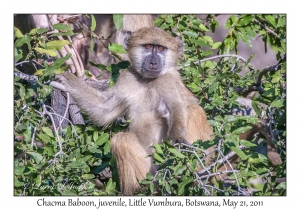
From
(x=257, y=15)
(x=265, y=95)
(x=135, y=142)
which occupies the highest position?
(x=257, y=15)

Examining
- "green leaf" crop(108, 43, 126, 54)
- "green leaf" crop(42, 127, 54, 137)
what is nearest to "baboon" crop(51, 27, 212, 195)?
"green leaf" crop(108, 43, 126, 54)

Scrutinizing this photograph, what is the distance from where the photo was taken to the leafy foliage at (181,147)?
21.5 feet

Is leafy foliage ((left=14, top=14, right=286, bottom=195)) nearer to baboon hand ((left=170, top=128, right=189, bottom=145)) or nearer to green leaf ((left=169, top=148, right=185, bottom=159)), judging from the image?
green leaf ((left=169, top=148, right=185, bottom=159))

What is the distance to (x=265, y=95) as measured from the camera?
7113 millimetres

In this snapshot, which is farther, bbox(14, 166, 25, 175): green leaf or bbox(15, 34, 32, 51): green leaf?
bbox(15, 34, 32, 51): green leaf

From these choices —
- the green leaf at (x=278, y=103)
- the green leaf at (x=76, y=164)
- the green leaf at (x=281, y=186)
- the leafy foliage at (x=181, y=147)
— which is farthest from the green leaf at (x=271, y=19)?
the green leaf at (x=76, y=164)

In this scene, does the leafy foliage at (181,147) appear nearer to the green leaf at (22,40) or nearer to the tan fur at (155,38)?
the green leaf at (22,40)

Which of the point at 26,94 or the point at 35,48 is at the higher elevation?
the point at 35,48

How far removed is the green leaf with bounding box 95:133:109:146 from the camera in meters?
7.80

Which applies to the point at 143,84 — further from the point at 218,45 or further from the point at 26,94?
the point at 26,94

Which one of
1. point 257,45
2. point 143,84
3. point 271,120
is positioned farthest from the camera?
point 257,45

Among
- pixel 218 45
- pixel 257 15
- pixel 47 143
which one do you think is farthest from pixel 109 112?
pixel 257 15

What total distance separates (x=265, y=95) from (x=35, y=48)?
315 centimetres

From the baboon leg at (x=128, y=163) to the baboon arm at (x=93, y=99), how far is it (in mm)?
573
